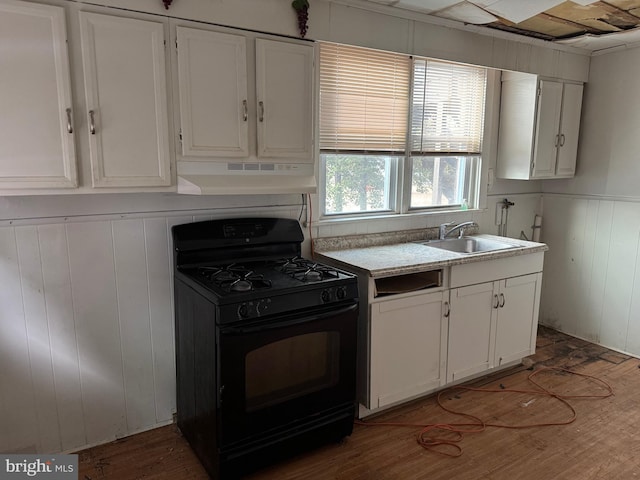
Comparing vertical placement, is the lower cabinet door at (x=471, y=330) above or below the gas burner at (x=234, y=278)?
below

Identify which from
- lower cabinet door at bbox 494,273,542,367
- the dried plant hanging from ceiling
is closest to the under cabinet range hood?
the dried plant hanging from ceiling

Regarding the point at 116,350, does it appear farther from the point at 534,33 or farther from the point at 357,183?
the point at 534,33

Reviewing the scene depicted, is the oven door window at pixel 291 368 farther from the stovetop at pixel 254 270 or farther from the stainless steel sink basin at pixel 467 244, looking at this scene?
the stainless steel sink basin at pixel 467 244

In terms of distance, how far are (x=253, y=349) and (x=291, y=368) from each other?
10.3 inches

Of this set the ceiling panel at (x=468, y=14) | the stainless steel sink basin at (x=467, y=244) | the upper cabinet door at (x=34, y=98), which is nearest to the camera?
the upper cabinet door at (x=34, y=98)

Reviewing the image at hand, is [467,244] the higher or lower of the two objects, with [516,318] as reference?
higher

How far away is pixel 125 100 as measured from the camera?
2.00 meters

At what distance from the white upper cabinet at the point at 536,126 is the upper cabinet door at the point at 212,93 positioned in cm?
235

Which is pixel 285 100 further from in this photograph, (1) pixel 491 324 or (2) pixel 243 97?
(1) pixel 491 324

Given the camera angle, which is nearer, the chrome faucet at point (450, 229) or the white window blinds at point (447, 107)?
the white window blinds at point (447, 107)

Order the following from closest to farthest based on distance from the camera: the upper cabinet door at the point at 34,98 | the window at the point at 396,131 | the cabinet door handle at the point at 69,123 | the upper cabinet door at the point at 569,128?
the upper cabinet door at the point at 34,98
the cabinet door handle at the point at 69,123
the window at the point at 396,131
the upper cabinet door at the point at 569,128

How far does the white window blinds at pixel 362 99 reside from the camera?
2.84 metres

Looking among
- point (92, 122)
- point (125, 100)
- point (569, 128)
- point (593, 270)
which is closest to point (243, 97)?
point (125, 100)

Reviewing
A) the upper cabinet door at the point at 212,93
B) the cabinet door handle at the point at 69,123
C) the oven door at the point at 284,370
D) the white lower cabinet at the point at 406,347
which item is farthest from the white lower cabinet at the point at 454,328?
the cabinet door handle at the point at 69,123
